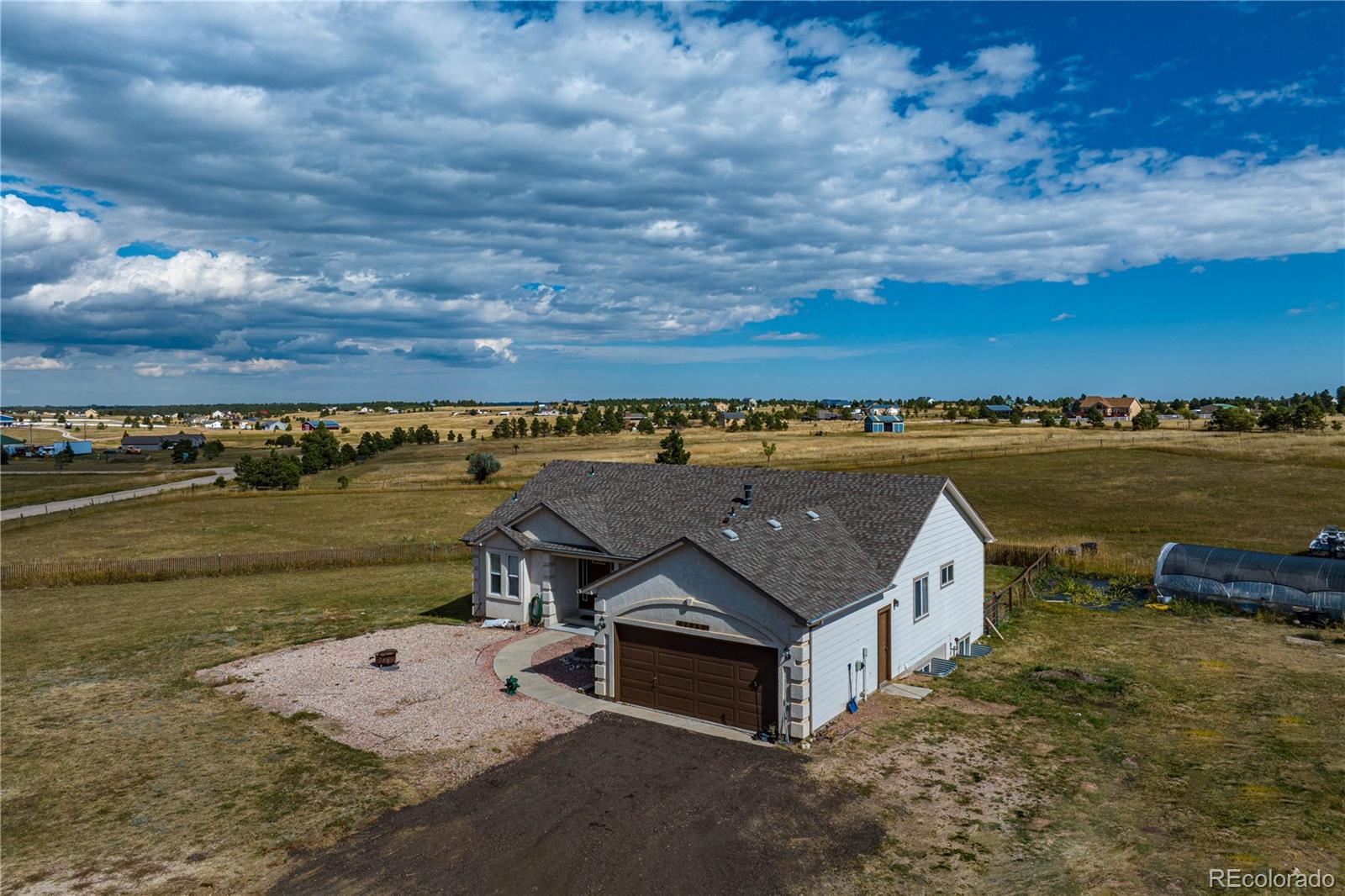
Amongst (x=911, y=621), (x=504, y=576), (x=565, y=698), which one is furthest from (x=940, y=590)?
(x=504, y=576)

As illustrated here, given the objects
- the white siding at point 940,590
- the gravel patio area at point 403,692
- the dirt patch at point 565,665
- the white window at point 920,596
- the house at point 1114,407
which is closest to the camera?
the gravel patio area at point 403,692

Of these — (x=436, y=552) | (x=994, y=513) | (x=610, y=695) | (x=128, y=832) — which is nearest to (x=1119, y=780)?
(x=610, y=695)

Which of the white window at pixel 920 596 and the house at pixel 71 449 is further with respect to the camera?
the house at pixel 71 449

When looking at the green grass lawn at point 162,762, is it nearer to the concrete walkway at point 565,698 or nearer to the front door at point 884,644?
the concrete walkway at point 565,698

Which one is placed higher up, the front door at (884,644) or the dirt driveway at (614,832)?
the front door at (884,644)

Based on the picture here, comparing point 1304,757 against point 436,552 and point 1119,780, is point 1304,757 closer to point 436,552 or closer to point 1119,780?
point 1119,780

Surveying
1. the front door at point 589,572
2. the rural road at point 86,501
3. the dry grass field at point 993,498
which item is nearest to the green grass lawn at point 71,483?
the rural road at point 86,501

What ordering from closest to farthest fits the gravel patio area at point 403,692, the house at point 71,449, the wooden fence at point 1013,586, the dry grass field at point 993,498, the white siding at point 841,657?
the white siding at point 841,657, the gravel patio area at point 403,692, the wooden fence at point 1013,586, the dry grass field at point 993,498, the house at point 71,449

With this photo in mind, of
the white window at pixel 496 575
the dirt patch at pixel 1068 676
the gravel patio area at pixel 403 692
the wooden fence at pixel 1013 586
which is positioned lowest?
the gravel patio area at pixel 403 692
